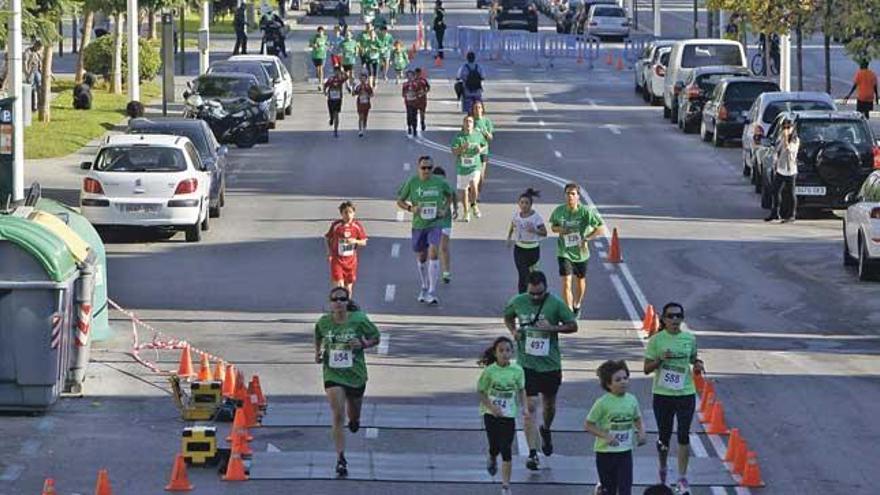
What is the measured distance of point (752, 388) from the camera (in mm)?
21844

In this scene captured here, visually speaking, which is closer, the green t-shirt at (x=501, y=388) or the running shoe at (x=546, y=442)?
the green t-shirt at (x=501, y=388)

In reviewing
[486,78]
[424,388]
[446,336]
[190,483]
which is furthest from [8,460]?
[486,78]

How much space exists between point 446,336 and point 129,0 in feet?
81.7

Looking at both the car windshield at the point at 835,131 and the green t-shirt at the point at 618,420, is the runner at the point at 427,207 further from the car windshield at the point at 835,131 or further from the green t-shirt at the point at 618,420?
the green t-shirt at the point at 618,420

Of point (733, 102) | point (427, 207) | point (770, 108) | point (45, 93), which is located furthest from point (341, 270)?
point (45, 93)

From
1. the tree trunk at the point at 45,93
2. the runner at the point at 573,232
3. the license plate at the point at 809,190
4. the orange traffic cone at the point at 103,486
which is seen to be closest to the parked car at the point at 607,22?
the tree trunk at the point at 45,93

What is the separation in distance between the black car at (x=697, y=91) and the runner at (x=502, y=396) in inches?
1237

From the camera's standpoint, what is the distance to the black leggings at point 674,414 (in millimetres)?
17188

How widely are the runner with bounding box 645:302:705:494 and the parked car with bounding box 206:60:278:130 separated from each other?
30.3 meters

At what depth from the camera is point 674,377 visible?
17203 millimetres

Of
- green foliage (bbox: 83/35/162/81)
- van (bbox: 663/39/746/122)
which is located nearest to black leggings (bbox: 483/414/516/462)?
van (bbox: 663/39/746/122)

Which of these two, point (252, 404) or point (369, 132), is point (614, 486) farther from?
point (369, 132)

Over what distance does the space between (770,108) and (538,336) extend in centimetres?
2221

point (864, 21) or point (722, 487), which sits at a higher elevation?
point (864, 21)
